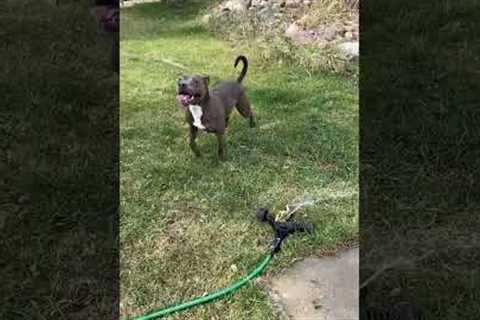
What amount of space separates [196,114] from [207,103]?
0.31 ft

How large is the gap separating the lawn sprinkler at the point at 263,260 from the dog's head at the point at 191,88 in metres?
0.75

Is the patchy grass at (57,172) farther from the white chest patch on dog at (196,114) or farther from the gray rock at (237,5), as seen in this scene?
the gray rock at (237,5)

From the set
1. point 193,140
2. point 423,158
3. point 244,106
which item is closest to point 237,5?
point 244,106

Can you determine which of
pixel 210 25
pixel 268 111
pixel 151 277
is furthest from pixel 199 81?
pixel 210 25

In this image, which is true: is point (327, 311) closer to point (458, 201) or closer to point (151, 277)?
point (151, 277)

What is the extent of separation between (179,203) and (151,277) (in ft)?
2.39

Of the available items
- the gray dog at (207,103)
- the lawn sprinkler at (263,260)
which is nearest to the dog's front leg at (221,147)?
the gray dog at (207,103)

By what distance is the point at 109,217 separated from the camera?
3.21 m

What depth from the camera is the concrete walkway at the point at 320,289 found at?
8.09 ft

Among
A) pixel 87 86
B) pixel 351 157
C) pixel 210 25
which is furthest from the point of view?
pixel 210 25

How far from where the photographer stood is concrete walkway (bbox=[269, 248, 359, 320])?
97.1 inches

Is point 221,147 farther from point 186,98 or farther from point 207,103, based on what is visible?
point 186,98

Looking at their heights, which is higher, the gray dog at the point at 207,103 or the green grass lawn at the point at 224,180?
the gray dog at the point at 207,103

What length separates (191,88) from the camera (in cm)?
344
